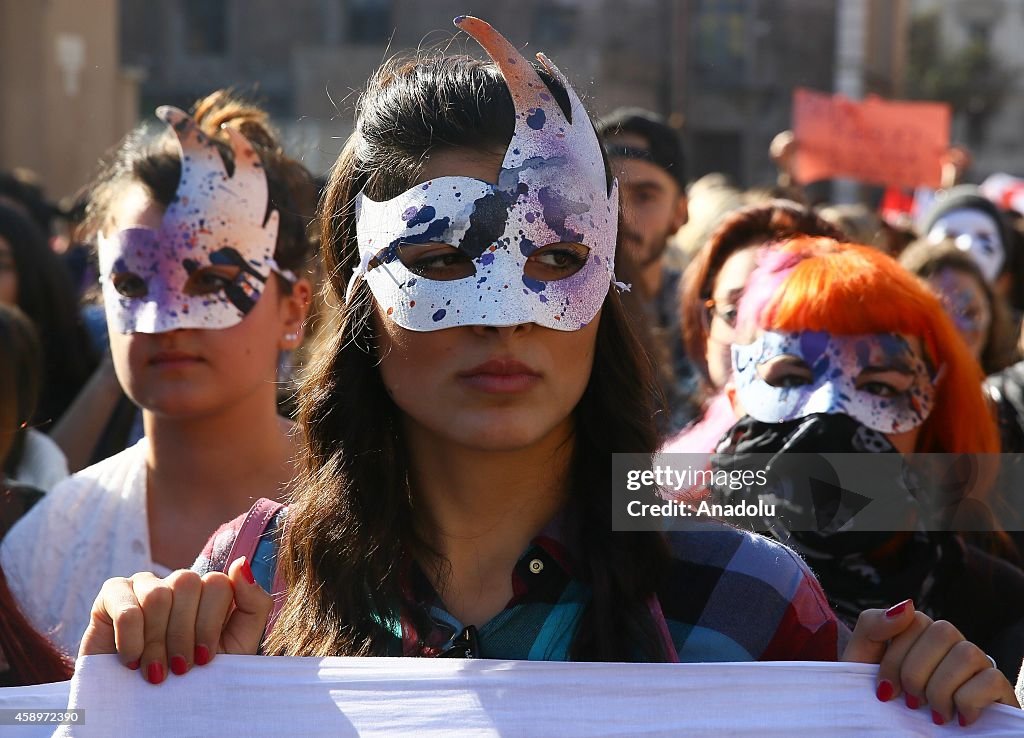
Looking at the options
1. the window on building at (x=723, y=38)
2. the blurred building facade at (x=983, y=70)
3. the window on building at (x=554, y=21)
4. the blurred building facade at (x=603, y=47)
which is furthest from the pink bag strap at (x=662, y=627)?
the blurred building facade at (x=983, y=70)

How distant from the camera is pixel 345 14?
28.6 m

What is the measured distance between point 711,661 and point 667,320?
12.0 ft

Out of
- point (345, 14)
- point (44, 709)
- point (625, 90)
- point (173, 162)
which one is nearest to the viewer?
point (44, 709)

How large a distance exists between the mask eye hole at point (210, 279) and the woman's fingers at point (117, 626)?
139cm

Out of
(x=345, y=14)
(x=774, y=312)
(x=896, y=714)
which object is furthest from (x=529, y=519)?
(x=345, y=14)

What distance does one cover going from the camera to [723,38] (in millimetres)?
29703

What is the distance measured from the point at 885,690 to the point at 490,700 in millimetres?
516

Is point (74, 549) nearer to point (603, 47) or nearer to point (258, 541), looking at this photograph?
point (258, 541)

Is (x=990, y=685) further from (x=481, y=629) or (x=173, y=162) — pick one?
(x=173, y=162)

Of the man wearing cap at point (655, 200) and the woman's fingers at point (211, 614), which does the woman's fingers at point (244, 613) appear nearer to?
the woman's fingers at point (211, 614)

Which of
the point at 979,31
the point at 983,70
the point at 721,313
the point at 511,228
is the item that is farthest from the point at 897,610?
the point at 979,31

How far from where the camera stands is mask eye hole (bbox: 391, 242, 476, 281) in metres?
2.09

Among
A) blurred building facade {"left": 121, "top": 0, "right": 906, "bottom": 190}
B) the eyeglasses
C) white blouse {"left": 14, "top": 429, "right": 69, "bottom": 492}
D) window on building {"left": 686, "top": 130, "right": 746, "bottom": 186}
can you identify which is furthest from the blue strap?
window on building {"left": 686, "top": 130, "right": 746, "bottom": 186}

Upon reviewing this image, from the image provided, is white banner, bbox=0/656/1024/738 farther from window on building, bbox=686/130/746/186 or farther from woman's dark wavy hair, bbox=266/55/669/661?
window on building, bbox=686/130/746/186
